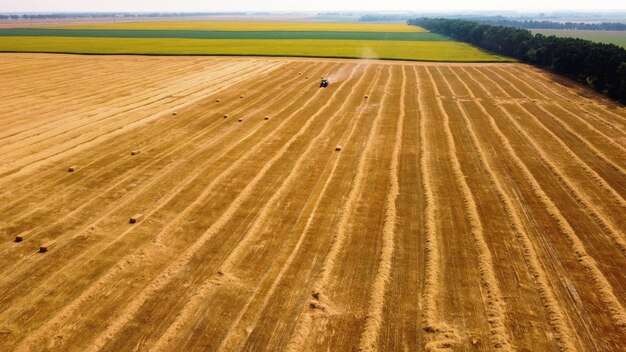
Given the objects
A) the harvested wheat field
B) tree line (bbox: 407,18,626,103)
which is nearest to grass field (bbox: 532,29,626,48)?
tree line (bbox: 407,18,626,103)

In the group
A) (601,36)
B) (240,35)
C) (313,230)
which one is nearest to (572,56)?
(313,230)

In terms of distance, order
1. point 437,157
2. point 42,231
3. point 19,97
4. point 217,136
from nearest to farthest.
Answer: point 42,231 < point 437,157 < point 217,136 < point 19,97

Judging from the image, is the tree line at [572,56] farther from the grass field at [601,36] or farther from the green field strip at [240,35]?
the grass field at [601,36]

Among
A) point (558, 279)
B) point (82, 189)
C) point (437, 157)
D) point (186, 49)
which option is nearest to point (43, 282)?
point (82, 189)

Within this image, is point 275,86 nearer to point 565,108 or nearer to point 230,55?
point 565,108

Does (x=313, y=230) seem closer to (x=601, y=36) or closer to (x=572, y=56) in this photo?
(x=572, y=56)

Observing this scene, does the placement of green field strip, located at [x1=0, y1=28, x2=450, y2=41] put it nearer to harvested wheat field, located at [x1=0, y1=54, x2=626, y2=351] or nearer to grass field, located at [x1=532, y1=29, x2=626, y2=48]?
grass field, located at [x1=532, y1=29, x2=626, y2=48]
